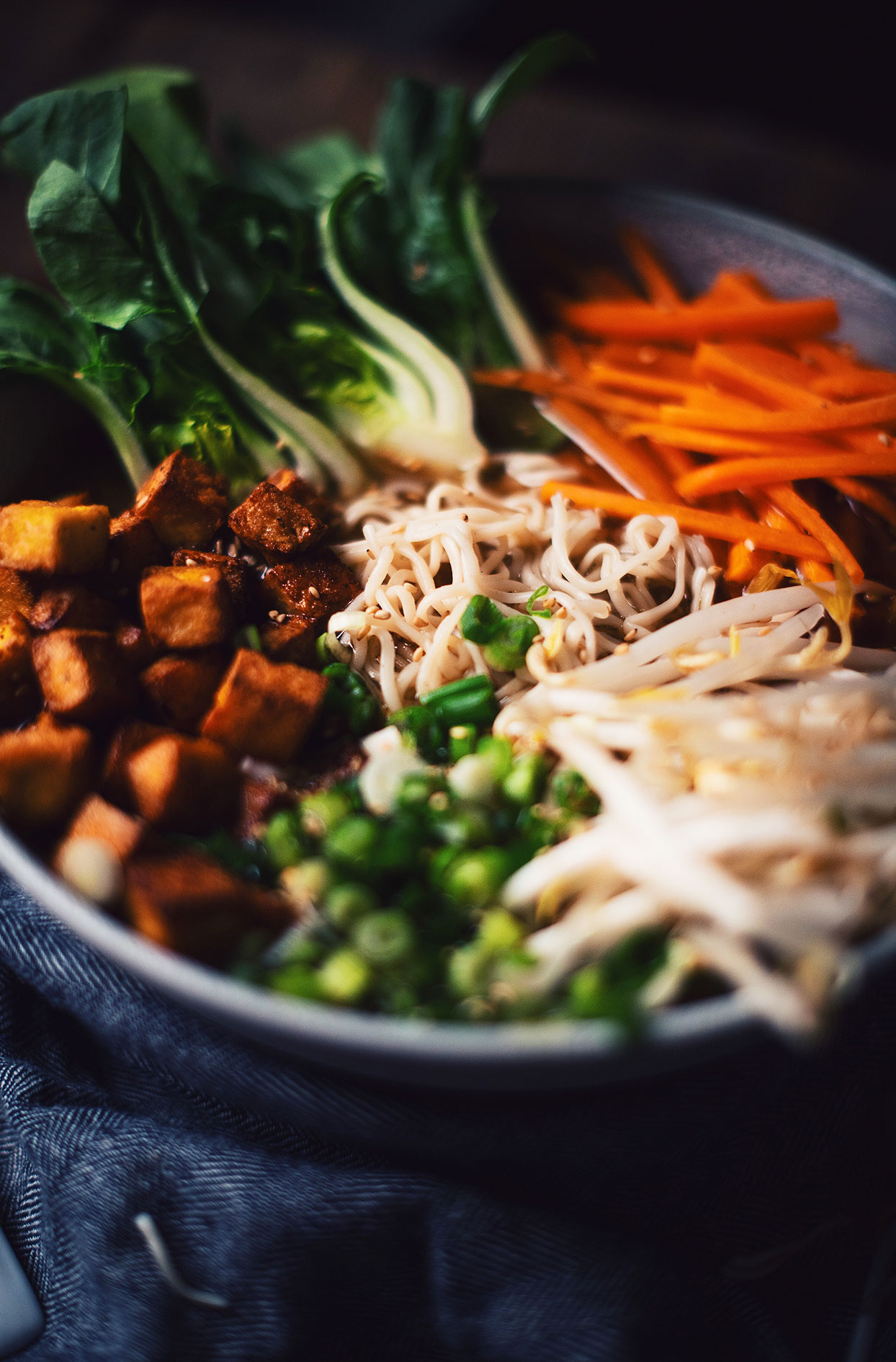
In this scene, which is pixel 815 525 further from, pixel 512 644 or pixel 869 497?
pixel 512 644

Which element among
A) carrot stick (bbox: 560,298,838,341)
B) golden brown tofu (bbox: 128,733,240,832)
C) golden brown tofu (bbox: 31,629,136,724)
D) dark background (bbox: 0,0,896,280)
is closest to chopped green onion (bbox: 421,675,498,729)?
golden brown tofu (bbox: 128,733,240,832)

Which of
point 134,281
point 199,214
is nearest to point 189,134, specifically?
point 199,214

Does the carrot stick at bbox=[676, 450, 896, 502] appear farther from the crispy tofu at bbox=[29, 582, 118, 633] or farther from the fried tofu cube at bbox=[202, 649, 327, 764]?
the crispy tofu at bbox=[29, 582, 118, 633]

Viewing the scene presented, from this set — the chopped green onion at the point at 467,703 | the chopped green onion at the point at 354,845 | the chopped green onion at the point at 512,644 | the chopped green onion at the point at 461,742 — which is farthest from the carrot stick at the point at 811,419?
the chopped green onion at the point at 354,845

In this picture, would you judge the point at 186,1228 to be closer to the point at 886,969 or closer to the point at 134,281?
the point at 886,969

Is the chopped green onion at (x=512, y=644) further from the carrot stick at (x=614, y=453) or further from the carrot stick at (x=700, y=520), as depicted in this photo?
the carrot stick at (x=614, y=453)

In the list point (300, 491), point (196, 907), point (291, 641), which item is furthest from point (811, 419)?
point (196, 907)
